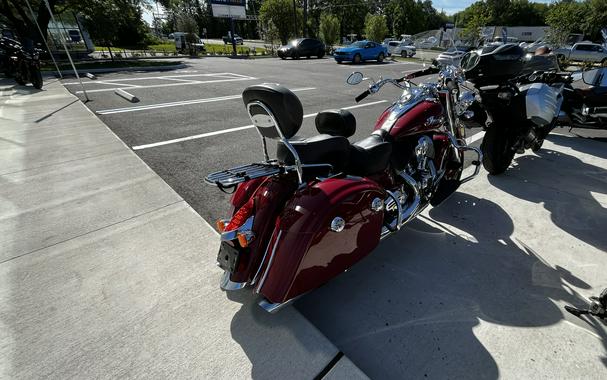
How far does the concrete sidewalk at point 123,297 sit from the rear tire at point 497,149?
125 inches

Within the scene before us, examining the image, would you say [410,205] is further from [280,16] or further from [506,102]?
[280,16]

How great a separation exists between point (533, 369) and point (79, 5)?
893 inches

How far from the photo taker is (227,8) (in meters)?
25.9

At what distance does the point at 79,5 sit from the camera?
625 inches

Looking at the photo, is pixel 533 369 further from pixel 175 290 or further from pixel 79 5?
pixel 79 5

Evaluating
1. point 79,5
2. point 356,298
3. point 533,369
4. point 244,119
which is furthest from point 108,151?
point 79,5

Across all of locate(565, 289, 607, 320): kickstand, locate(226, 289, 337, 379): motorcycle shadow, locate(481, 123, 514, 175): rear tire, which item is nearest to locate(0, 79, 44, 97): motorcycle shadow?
locate(226, 289, 337, 379): motorcycle shadow

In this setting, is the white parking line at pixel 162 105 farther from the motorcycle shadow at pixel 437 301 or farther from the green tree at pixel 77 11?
the green tree at pixel 77 11

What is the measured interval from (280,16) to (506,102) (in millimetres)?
28826

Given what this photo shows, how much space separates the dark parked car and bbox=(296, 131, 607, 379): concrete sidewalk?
2086 cm

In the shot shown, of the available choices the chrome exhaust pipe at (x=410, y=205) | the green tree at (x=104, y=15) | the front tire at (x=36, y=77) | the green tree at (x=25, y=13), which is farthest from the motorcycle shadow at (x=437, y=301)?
the green tree at (x=104, y=15)

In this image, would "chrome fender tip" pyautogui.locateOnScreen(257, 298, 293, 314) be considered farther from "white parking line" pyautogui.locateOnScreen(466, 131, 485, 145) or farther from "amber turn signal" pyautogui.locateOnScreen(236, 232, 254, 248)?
"white parking line" pyautogui.locateOnScreen(466, 131, 485, 145)

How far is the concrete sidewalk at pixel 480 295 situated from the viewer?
1571 mm

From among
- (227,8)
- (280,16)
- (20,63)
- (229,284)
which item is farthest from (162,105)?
(280,16)
